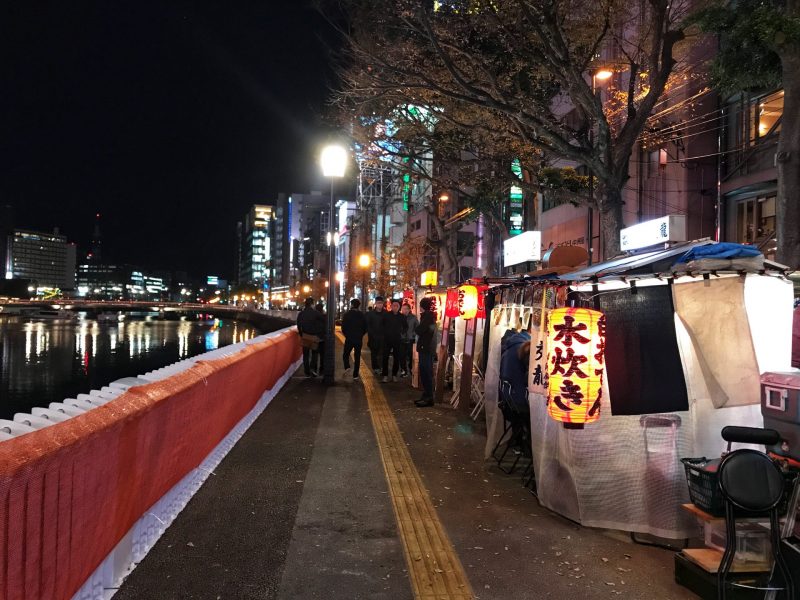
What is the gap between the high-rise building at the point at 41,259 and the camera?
6334 inches

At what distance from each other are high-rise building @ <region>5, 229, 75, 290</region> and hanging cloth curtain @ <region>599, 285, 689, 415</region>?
176 metres

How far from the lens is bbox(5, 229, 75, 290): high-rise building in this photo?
160875 mm

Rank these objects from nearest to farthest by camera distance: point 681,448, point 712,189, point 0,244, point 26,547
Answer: point 26,547 < point 681,448 < point 712,189 < point 0,244

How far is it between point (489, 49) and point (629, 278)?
29.8 feet

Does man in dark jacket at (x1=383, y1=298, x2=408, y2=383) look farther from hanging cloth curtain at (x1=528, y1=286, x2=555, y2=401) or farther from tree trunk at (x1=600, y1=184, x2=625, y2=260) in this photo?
hanging cloth curtain at (x1=528, y1=286, x2=555, y2=401)

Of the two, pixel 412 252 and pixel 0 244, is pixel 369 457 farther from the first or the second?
pixel 0 244

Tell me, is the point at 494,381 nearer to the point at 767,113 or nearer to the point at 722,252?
the point at 722,252

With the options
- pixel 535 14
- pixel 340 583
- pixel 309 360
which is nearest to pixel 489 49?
pixel 535 14

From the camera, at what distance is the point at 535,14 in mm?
12344

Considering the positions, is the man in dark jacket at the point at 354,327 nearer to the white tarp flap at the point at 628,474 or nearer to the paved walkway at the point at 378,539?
the paved walkway at the point at 378,539

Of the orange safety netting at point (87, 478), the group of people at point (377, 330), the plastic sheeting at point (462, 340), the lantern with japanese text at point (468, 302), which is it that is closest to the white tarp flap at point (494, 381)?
the lantern with japanese text at point (468, 302)

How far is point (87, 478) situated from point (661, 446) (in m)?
4.35

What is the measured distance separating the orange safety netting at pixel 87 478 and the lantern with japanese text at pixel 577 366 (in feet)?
11.3

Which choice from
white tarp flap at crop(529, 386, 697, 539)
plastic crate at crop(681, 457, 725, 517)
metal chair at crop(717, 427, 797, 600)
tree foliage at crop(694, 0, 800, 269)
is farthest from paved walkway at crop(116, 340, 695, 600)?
tree foliage at crop(694, 0, 800, 269)
